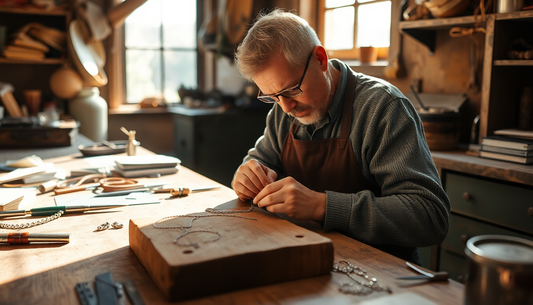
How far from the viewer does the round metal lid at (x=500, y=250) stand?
662 mm

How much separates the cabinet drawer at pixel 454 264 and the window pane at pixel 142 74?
157 inches

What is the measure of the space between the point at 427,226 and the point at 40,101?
4363 mm

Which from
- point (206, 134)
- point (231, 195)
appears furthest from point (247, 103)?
point (231, 195)

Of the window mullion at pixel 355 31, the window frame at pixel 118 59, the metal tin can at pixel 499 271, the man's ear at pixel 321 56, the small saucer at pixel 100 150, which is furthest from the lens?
the window frame at pixel 118 59

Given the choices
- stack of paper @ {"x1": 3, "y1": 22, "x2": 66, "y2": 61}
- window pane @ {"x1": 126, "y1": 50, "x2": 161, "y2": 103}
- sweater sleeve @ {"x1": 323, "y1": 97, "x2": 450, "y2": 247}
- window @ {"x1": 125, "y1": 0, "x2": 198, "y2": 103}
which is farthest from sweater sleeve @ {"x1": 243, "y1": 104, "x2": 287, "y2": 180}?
window pane @ {"x1": 126, "y1": 50, "x2": 161, "y2": 103}

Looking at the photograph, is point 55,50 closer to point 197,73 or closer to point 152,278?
point 197,73

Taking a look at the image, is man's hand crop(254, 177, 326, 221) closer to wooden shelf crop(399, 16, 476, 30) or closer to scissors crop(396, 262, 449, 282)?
scissors crop(396, 262, 449, 282)

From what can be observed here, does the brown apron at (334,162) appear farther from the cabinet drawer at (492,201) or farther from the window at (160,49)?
the window at (160,49)

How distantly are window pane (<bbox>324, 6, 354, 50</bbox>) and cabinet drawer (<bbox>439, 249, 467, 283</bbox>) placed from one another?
6.84ft

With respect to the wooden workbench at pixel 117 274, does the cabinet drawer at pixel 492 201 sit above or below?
below

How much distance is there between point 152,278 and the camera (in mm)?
1051

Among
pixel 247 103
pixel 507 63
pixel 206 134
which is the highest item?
pixel 507 63

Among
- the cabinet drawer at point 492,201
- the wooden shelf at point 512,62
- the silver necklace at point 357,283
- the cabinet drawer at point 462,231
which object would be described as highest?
the wooden shelf at point 512,62

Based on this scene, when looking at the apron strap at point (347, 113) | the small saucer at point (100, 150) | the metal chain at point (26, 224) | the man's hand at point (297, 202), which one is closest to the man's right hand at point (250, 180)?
the man's hand at point (297, 202)
